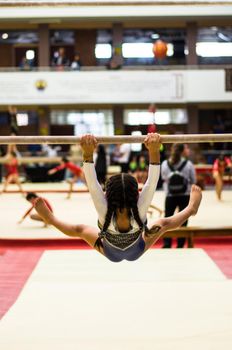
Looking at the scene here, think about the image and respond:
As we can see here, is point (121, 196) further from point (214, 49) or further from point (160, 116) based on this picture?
point (214, 49)

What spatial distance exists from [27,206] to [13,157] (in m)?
2.53

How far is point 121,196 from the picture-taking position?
13.6 feet

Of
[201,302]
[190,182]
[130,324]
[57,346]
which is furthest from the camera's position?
[190,182]

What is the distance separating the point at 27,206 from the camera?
1225 cm

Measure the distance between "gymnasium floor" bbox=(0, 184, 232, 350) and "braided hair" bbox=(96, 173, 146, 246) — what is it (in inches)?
34.1

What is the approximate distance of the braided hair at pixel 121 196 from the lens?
4148 mm

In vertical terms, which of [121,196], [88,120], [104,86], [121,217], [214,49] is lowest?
[88,120]

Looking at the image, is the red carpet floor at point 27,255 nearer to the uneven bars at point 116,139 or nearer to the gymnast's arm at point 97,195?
the uneven bars at point 116,139

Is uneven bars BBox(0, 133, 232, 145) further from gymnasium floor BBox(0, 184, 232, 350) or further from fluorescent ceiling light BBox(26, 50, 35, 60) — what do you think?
fluorescent ceiling light BBox(26, 50, 35, 60)

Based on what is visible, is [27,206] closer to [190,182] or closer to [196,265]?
[190,182]

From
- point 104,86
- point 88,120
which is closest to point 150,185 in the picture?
point 104,86

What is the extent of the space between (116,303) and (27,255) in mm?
3211

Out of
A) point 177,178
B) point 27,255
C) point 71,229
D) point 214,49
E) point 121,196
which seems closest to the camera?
point 121,196

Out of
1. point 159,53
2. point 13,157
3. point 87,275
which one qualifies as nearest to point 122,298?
point 87,275
